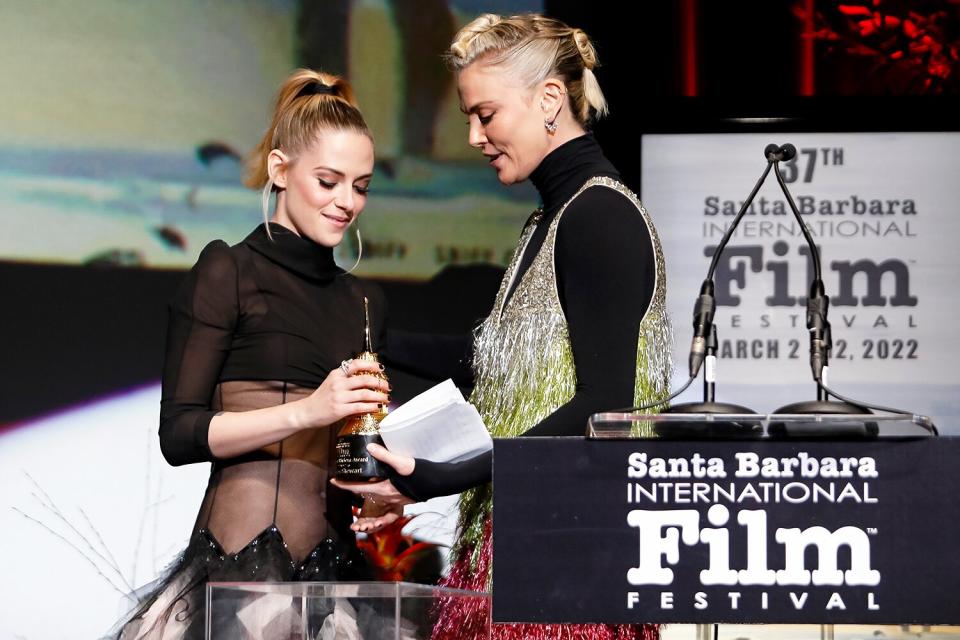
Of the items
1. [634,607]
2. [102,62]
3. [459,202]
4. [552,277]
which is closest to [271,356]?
[552,277]

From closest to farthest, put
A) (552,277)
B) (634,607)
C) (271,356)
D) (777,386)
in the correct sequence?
1. (634,607)
2. (552,277)
3. (271,356)
4. (777,386)

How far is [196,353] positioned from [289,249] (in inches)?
10.5

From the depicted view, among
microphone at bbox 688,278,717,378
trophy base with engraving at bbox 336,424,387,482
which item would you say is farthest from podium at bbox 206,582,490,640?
microphone at bbox 688,278,717,378

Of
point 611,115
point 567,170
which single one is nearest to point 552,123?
point 567,170

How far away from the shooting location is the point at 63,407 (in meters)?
3.86

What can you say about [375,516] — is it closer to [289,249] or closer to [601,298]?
[289,249]

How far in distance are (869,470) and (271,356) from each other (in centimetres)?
106

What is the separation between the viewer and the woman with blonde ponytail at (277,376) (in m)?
2.12

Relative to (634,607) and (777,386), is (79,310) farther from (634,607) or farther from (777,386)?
(634,607)

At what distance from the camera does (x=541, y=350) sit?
2.02m

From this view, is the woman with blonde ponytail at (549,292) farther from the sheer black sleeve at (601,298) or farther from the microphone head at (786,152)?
the microphone head at (786,152)

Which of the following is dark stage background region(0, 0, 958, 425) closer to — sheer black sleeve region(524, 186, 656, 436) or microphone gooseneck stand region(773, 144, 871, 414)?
sheer black sleeve region(524, 186, 656, 436)

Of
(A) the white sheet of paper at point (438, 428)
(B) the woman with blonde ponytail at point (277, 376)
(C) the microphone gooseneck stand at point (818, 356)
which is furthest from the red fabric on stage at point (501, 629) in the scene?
(C) the microphone gooseneck stand at point (818, 356)

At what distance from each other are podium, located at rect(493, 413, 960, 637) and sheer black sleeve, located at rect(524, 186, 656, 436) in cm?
32
